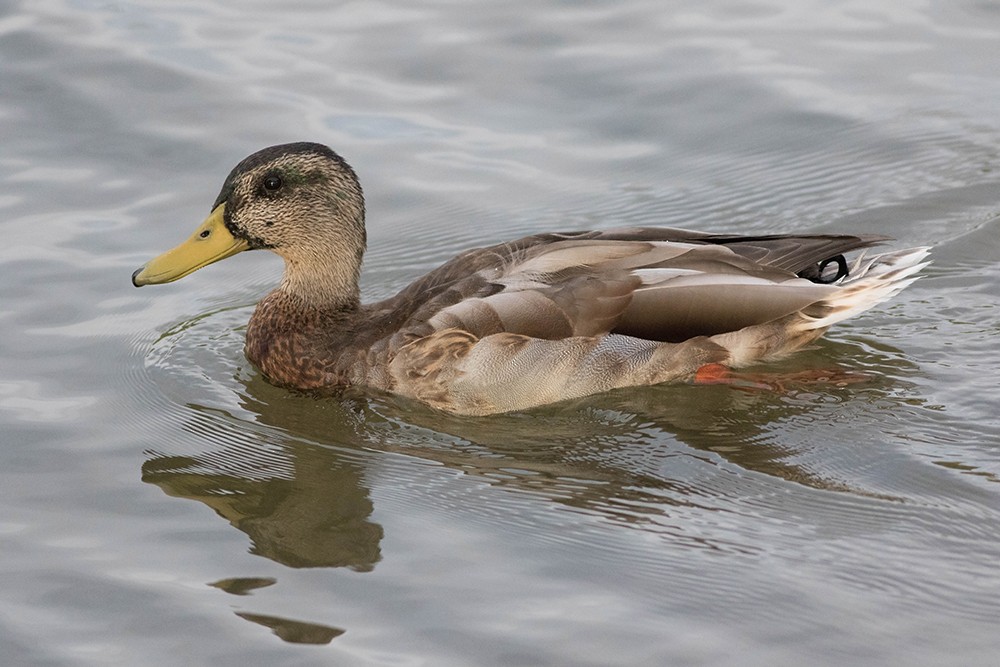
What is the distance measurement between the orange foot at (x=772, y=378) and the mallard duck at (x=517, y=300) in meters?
0.04

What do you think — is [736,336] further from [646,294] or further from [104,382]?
[104,382]

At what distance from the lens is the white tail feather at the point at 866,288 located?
26.9 feet

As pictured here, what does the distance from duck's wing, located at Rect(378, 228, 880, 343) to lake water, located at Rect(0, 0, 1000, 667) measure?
44 centimetres

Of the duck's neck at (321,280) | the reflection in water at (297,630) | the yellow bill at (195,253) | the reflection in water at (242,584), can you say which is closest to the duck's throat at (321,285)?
the duck's neck at (321,280)

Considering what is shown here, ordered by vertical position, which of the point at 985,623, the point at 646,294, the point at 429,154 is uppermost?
the point at 429,154

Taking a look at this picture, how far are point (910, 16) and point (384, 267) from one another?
17.5 ft

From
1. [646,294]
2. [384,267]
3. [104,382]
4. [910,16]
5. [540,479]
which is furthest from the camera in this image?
[910,16]

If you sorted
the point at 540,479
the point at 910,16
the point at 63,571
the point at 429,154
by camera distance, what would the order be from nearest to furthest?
1. the point at 63,571
2. the point at 540,479
3. the point at 429,154
4. the point at 910,16

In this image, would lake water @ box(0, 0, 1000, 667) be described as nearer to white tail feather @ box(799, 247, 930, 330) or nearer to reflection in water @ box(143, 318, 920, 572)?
reflection in water @ box(143, 318, 920, 572)

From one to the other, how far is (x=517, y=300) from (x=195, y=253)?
1.87 m

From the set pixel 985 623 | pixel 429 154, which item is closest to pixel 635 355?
pixel 985 623

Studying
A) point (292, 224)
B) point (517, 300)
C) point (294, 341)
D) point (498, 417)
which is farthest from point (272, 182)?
point (498, 417)

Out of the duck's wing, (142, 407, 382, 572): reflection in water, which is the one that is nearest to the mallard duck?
the duck's wing

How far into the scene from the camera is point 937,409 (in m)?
7.74
